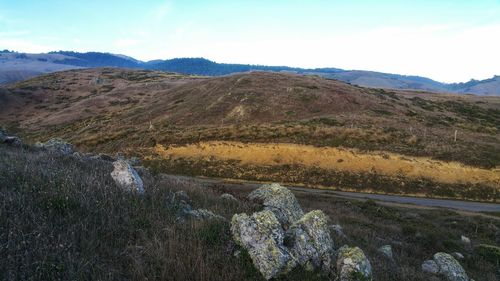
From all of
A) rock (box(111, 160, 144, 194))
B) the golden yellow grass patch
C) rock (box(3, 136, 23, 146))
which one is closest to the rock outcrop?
rock (box(111, 160, 144, 194))

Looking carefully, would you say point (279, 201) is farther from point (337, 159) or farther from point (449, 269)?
point (337, 159)

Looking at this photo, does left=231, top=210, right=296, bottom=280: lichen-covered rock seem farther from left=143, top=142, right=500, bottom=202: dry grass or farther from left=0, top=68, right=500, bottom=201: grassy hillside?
left=0, top=68, right=500, bottom=201: grassy hillside

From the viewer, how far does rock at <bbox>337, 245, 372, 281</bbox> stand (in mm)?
6008

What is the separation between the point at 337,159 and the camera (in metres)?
46.5

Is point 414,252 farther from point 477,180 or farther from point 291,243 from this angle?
point 477,180

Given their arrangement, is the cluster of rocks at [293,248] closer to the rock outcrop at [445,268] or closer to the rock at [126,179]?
the rock at [126,179]

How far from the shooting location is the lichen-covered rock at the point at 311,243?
6.21 m

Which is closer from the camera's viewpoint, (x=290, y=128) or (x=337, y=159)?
(x=337, y=159)

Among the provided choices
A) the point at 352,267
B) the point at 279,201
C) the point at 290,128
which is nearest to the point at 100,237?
the point at 352,267

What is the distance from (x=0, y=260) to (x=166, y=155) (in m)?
47.8

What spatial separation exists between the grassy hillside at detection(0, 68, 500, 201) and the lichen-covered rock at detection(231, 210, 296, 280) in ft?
120

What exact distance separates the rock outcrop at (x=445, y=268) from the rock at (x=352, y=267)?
6571mm

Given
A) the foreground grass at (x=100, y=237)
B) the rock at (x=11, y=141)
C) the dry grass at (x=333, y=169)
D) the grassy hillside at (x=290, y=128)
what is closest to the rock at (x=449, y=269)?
the foreground grass at (x=100, y=237)

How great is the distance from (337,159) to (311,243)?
41.3 m
